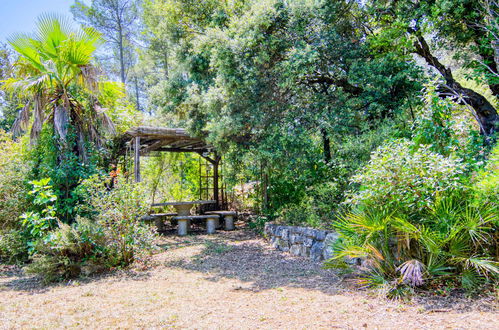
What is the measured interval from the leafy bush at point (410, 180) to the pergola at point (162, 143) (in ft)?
19.8

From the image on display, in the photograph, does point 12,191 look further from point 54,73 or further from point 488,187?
point 488,187

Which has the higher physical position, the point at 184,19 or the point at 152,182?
the point at 184,19

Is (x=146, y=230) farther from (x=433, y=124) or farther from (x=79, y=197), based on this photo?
(x=433, y=124)

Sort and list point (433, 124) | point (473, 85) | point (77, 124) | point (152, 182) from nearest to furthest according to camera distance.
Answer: point (433, 124) → point (77, 124) → point (473, 85) → point (152, 182)

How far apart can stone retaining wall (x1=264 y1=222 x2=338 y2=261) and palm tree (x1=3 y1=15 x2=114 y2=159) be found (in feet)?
14.7

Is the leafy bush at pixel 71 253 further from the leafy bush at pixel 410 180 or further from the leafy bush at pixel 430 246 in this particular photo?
the leafy bush at pixel 410 180

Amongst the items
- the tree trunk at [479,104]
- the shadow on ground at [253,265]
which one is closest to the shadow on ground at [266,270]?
the shadow on ground at [253,265]

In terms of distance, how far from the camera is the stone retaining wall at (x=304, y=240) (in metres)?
5.65

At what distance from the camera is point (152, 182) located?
12.0 m

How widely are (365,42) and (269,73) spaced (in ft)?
7.45

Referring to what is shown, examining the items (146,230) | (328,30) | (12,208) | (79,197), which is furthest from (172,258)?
(328,30)

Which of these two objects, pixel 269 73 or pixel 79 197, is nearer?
pixel 79 197

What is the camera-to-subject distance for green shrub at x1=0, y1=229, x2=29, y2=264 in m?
6.04

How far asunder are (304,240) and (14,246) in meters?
5.51
